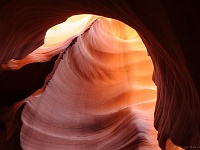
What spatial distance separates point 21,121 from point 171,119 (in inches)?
62.0

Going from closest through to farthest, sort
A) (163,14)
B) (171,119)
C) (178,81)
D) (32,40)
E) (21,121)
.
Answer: (163,14), (178,81), (171,119), (21,121), (32,40)

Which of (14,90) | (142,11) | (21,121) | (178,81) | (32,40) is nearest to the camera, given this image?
(142,11)

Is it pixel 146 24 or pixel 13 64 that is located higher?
pixel 146 24

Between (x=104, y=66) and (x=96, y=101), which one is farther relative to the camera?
(x=104, y=66)

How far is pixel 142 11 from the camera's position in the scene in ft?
6.41

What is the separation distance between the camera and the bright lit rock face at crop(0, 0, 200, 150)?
5.89 feet

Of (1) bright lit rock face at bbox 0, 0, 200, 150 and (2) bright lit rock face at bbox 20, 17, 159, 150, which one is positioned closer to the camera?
(1) bright lit rock face at bbox 0, 0, 200, 150

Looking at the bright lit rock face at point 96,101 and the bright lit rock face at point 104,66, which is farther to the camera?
the bright lit rock face at point 96,101

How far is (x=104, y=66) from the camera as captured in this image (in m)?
4.40

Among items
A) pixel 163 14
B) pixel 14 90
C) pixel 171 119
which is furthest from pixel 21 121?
pixel 163 14

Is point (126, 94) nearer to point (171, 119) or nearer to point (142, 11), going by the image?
point (171, 119)

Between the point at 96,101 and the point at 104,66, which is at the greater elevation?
the point at 104,66

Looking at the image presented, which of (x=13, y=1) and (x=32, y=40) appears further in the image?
(x=32, y=40)

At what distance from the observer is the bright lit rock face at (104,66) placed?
1.80m
